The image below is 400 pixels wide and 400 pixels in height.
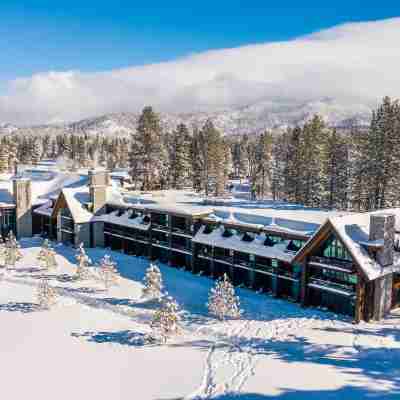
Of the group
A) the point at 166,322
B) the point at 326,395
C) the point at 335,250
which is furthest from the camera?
the point at 335,250

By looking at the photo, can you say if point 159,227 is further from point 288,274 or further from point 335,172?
point 335,172

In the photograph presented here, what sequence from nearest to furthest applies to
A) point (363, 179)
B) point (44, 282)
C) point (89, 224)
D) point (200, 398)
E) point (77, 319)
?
1. point (200, 398)
2. point (77, 319)
3. point (44, 282)
4. point (89, 224)
5. point (363, 179)

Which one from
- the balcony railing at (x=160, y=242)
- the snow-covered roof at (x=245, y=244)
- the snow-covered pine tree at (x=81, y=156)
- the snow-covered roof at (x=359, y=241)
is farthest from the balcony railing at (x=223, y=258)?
the snow-covered pine tree at (x=81, y=156)

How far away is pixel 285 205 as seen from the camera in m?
48.5

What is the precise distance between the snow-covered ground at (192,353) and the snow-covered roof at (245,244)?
3.57 metres

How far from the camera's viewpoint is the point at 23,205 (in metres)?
58.1

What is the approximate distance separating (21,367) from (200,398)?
1087 cm

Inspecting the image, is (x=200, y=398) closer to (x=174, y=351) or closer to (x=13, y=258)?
(x=174, y=351)

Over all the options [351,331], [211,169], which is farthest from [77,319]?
[211,169]

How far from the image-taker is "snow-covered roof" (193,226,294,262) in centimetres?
3588

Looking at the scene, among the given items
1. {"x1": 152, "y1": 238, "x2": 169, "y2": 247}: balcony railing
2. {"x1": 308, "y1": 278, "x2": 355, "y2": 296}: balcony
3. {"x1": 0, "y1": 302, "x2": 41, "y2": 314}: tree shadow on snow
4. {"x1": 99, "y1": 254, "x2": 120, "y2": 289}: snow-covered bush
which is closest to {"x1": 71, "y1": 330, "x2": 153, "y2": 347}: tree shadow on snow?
{"x1": 0, "y1": 302, "x2": 41, "y2": 314}: tree shadow on snow

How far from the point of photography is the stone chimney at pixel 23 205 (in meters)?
57.7

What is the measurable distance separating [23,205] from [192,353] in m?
39.1

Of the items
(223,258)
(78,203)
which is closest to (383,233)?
(223,258)
